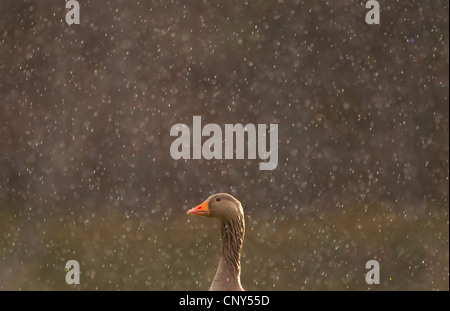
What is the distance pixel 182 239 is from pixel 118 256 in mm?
300

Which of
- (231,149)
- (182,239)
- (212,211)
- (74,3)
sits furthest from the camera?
(182,239)

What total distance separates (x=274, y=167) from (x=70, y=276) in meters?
1.09

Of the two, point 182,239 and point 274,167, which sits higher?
point 274,167

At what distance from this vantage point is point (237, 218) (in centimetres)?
217

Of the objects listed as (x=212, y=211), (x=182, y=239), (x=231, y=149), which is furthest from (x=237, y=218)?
(x=182, y=239)

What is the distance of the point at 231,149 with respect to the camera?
3.50 meters

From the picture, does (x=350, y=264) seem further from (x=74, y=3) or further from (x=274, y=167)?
(x=74, y=3)

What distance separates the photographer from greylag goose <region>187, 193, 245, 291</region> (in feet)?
7.02

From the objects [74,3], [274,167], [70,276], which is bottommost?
[70,276]

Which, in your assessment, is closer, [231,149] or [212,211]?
[212,211]

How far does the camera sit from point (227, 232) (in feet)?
7.16

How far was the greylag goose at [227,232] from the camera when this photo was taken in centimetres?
214

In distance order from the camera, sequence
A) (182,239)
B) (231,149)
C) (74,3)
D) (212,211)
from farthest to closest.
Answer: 1. (182,239)
2. (231,149)
3. (74,3)
4. (212,211)

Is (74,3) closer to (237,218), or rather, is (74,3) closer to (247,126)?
(247,126)
